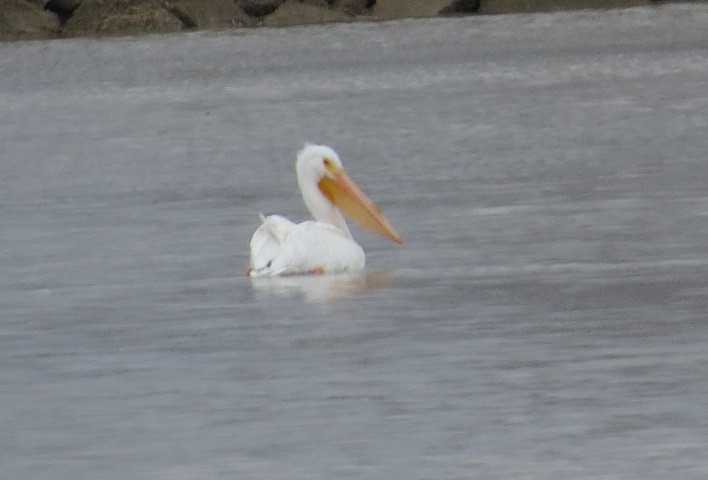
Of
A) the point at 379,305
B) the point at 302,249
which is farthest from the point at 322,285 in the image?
the point at 379,305

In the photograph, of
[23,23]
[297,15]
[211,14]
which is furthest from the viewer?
[211,14]

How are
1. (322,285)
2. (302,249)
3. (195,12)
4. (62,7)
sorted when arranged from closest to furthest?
(322,285) < (302,249) < (62,7) < (195,12)

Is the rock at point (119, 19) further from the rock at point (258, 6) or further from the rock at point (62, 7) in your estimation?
the rock at point (258, 6)

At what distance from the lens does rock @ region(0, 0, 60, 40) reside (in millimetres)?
38812

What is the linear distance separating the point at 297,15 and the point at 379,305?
1255 inches

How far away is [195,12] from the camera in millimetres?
39781

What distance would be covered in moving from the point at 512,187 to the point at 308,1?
29.3 m

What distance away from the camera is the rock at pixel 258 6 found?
129ft

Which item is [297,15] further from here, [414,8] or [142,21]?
[142,21]

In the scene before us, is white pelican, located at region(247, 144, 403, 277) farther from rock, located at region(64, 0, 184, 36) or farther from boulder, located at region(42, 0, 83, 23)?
boulder, located at region(42, 0, 83, 23)

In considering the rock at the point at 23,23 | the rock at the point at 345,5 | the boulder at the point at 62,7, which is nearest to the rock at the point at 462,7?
the rock at the point at 345,5

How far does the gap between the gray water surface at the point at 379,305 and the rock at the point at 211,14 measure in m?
21.6

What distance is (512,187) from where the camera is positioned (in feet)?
36.1

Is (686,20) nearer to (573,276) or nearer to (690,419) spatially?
(573,276)
